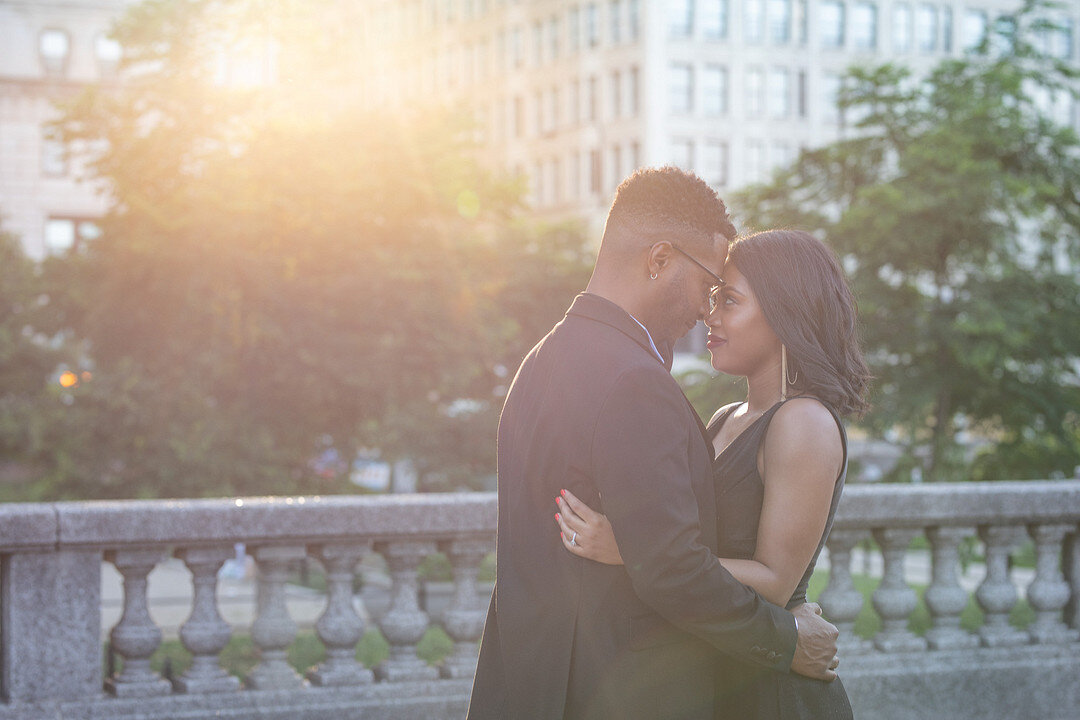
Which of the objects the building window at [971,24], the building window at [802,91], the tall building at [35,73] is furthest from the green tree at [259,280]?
the building window at [971,24]

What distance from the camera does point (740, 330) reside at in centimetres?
345

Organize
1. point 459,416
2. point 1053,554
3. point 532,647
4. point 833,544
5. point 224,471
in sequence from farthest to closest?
point 459,416 < point 224,471 < point 1053,554 < point 833,544 < point 532,647

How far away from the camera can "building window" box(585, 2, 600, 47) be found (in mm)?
70000

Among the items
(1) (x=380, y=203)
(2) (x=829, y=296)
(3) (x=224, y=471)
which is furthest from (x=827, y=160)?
(2) (x=829, y=296)

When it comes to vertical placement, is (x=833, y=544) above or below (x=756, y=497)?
below

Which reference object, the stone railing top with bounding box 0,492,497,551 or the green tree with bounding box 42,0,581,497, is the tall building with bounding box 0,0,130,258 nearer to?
the green tree with bounding box 42,0,581,497

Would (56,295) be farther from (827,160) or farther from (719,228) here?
(719,228)

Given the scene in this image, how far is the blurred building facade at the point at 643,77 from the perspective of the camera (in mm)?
61406

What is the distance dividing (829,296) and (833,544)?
8.91 feet

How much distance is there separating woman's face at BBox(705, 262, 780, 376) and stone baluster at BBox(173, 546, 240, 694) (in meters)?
2.56

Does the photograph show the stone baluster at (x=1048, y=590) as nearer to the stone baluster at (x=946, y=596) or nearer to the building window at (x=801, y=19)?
the stone baluster at (x=946, y=596)

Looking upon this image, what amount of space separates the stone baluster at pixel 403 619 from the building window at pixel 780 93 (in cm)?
6575

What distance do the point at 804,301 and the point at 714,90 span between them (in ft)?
218

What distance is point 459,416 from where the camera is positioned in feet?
70.3
